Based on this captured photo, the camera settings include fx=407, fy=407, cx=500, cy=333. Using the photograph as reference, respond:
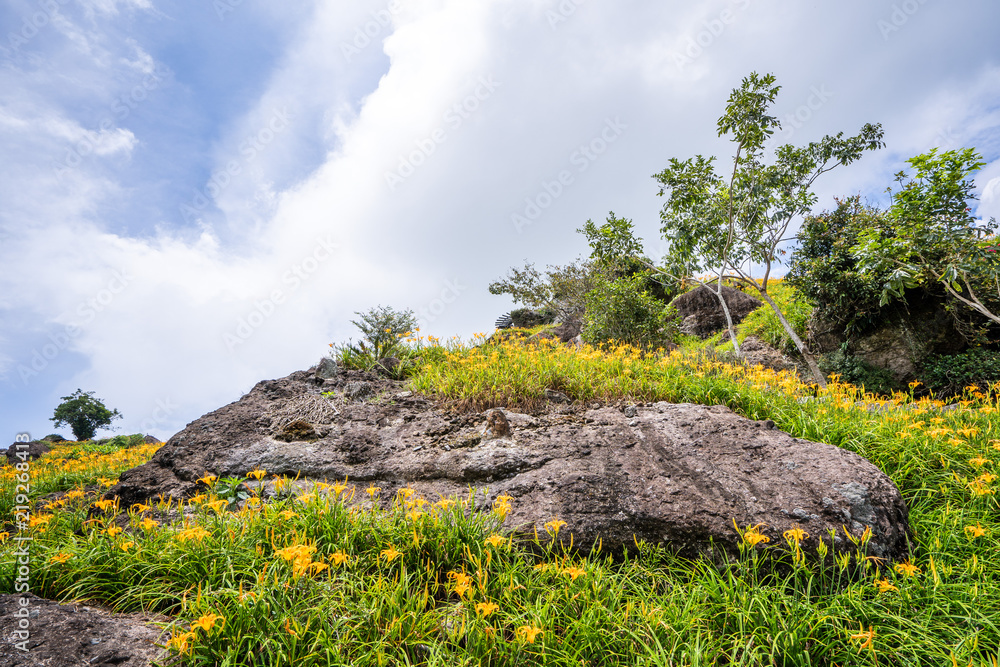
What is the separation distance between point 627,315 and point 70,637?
438 inches

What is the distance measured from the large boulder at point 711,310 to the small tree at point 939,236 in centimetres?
763

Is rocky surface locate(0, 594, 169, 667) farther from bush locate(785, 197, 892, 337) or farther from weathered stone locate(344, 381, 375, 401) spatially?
bush locate(785, 197, 892, 337)

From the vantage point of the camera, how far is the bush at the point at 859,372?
8367mm

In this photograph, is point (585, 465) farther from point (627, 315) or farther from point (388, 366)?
point (627, 315)

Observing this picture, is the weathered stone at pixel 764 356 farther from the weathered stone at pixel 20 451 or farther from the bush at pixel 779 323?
the weathered stone at pixel 20 451

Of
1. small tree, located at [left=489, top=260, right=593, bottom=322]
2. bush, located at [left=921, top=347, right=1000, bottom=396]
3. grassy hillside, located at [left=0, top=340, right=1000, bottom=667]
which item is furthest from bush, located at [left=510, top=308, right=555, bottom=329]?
grassy hillside, located at [left=0, top=340, right=1000, bottom=667]

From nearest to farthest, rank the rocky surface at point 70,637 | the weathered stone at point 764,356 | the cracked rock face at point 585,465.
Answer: the rocky surface at point 70,637
the cracked rock face at point 585,465
the weathered stone at point 764,356

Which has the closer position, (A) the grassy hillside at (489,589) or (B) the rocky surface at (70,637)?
(B) the rocky surface at (70,637)

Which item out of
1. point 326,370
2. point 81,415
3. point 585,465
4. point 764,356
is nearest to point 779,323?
point 764,356

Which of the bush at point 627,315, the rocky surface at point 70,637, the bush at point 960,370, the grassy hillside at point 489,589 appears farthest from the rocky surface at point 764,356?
the rocky surface at point 70,637

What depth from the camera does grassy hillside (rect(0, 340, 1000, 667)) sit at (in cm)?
205

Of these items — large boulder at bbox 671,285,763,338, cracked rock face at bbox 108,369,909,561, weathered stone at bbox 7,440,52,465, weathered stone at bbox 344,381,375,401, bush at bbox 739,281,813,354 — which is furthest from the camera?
large boulder at bbox 671,285,763,338

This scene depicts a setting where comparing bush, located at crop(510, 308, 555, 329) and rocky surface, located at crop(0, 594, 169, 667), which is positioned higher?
bush, located at crop(510, 308, 555, 329)

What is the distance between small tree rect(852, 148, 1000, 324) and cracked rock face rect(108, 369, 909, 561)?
4.57 metres
